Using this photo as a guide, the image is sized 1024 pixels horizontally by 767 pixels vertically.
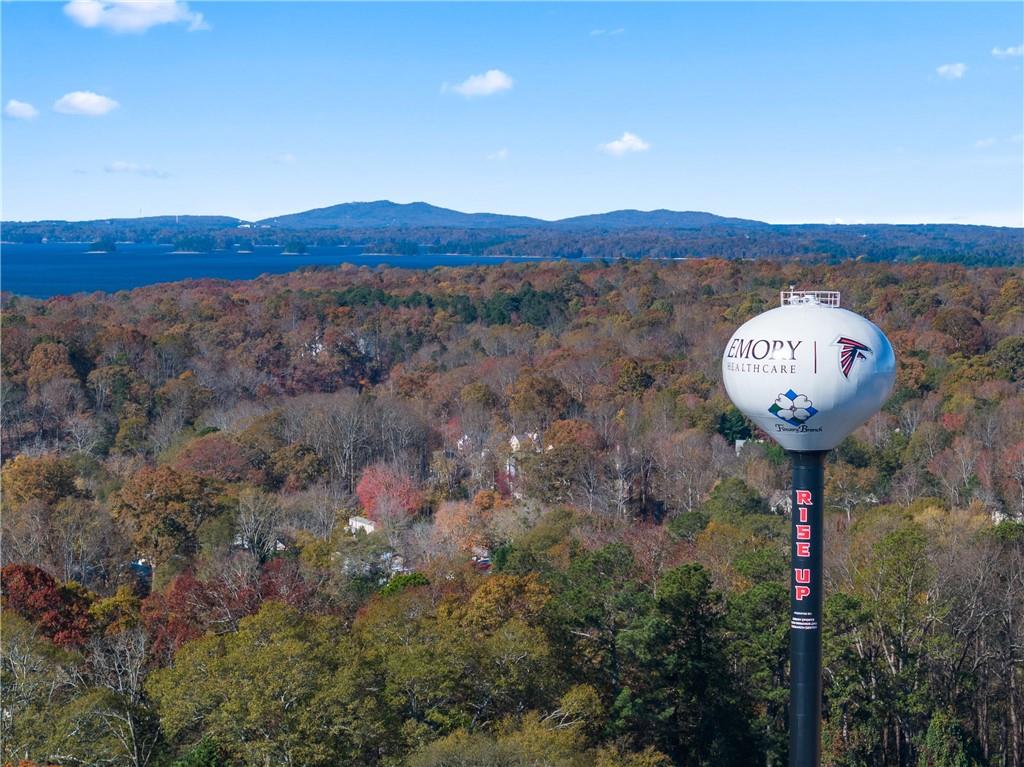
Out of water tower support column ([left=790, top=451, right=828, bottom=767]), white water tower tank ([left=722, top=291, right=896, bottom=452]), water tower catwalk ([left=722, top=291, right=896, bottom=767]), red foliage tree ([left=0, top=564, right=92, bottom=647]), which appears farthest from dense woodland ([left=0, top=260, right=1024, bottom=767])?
white water tower tank ([left=722, top=291, right=896, bottom=452])

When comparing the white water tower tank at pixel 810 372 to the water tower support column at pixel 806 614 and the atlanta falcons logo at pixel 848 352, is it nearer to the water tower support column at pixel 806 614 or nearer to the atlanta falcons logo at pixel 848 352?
the atlanta falcons logo at pixel 848 352

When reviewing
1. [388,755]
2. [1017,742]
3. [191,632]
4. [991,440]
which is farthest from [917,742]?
[991,440]

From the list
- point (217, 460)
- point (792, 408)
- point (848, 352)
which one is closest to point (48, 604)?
point (792, 408)

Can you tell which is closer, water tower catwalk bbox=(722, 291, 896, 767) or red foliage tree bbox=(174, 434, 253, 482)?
water tower catwalk bbox=(722, 291, 896, 767)

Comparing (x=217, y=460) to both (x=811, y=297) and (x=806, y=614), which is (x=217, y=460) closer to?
(x=806, y=614)

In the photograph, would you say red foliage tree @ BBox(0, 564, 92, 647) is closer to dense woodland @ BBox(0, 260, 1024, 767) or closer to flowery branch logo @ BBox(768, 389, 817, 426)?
dense woodland @ BBox(0, 260, 1024, 767)

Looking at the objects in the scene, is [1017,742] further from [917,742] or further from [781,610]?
[781,610]
